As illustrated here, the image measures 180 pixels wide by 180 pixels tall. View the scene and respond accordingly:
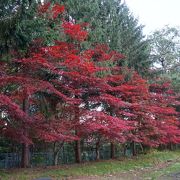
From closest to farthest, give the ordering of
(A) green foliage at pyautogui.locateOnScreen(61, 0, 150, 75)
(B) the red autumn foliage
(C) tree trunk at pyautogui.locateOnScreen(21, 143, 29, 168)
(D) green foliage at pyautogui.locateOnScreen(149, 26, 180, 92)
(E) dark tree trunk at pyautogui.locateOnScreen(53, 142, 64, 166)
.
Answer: (B) the red autumn foliage
(C) tree trunk at pyautogui.locateOnScreen(21, 143, 29, 168)
(E) dark tree trunk at pyautogui.locateOnScreen(53, 142, 64, 166)
(A) green foliage at pyautogui.locateOnScreen(61, 0, 150, 75)
(D) green foliage at pyautogui.locateOnScreen(149, 26, 180, 92)

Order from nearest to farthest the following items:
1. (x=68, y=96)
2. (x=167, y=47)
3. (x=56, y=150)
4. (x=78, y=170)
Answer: (x=78, y=170) → (x=68, y=96) → (x=56, y=150) → (x=167, y=47)

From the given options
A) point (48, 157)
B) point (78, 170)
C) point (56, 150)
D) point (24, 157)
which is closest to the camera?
point (24, 157)

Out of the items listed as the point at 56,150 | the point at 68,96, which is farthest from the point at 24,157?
the point at 68,96

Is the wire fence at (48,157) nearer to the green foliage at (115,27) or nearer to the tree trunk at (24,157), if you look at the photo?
the tree trunk at (24,157)

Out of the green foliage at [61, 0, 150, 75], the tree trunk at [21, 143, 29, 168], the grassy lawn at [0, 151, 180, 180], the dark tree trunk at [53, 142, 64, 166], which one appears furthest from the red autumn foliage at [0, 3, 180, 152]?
the dark tree trunk at [53, 142, 64, 166]

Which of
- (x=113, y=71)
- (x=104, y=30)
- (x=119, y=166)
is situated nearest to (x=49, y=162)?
(x=119, y=166)

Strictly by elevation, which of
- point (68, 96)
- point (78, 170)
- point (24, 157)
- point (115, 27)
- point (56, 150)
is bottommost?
point (78, 170)

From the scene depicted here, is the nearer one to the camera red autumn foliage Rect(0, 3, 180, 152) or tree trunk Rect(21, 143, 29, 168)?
red autumn foliage Rect(0, 3, 180, 152)

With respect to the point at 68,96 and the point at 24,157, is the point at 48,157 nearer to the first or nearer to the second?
the point at 24,157

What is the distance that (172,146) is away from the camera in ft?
123

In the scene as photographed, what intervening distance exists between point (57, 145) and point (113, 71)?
589 centimetres

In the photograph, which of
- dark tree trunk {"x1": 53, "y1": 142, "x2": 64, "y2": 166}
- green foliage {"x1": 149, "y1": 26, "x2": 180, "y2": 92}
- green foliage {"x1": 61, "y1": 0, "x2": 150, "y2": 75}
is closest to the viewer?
dark tree trunk {"x1": 53, "y1": 142, "x2": 64, "y2": 166}

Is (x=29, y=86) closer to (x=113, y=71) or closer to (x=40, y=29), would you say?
(x=40, y=29)

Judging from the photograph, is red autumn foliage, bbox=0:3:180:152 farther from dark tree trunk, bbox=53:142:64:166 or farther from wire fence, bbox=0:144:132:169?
wire fence, bbox=0:144:132:169
